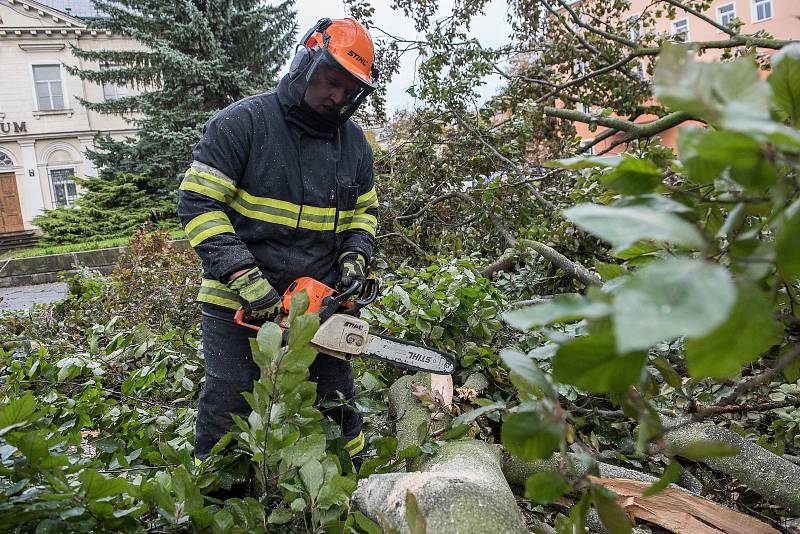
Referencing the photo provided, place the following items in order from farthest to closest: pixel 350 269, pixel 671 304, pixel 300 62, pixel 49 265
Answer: pixel 49 265 → pixel 350 269 → pixel 300 62 → pixel 671 304

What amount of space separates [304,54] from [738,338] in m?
2.27

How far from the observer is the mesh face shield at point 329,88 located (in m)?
2.23

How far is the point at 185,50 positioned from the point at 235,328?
14847 mm

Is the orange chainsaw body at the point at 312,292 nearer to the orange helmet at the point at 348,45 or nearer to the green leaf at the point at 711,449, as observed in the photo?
the orange helmet at the point at 348,45

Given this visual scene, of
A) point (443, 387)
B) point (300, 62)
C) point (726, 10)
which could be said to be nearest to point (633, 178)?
point (443, 387)

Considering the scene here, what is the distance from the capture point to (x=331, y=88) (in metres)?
2.30

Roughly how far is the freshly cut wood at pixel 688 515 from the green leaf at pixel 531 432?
1221 millimetres

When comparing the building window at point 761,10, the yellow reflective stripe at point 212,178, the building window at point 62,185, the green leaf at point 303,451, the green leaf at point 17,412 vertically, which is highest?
the building window at point 761,10

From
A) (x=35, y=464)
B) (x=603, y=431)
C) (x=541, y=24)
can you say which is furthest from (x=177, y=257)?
(x=35, y=464)

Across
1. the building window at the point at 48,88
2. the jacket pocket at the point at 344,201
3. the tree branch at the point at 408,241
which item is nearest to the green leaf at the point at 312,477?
the jacket pocket at the point at 344,201

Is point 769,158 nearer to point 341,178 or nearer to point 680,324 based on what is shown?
point 680,324

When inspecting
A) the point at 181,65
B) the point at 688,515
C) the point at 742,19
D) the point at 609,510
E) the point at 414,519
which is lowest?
the point at 688,515

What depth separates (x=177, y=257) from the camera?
5883 mm

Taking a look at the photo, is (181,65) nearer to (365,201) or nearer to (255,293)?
(365,201)
